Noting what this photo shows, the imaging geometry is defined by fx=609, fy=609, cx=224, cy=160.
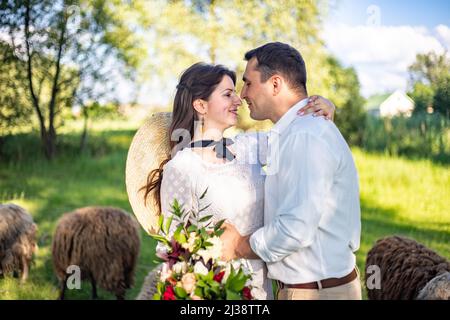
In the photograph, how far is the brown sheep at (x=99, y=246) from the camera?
254 inches

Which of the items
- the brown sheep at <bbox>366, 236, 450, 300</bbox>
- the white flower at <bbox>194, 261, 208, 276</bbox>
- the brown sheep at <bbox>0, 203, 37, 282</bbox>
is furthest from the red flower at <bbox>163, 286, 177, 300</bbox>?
the brown sheep at <bbox>0, 203, 37, 282</bbox>

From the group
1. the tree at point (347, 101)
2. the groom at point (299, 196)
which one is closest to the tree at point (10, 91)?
the tree at point (347, 101)

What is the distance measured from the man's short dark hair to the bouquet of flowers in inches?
28.3

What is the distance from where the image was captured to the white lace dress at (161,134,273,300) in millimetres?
2969

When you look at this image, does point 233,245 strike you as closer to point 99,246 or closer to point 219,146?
point 219,146

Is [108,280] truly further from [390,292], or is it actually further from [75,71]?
[75,71]

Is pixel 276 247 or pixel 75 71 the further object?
pixel 75 71

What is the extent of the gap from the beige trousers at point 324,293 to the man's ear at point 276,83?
866 millimetres

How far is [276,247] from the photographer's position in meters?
2.45

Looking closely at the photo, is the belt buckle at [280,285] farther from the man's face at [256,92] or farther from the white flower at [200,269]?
the man's face at [256,92]

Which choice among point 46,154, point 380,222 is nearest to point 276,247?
point 380,222
